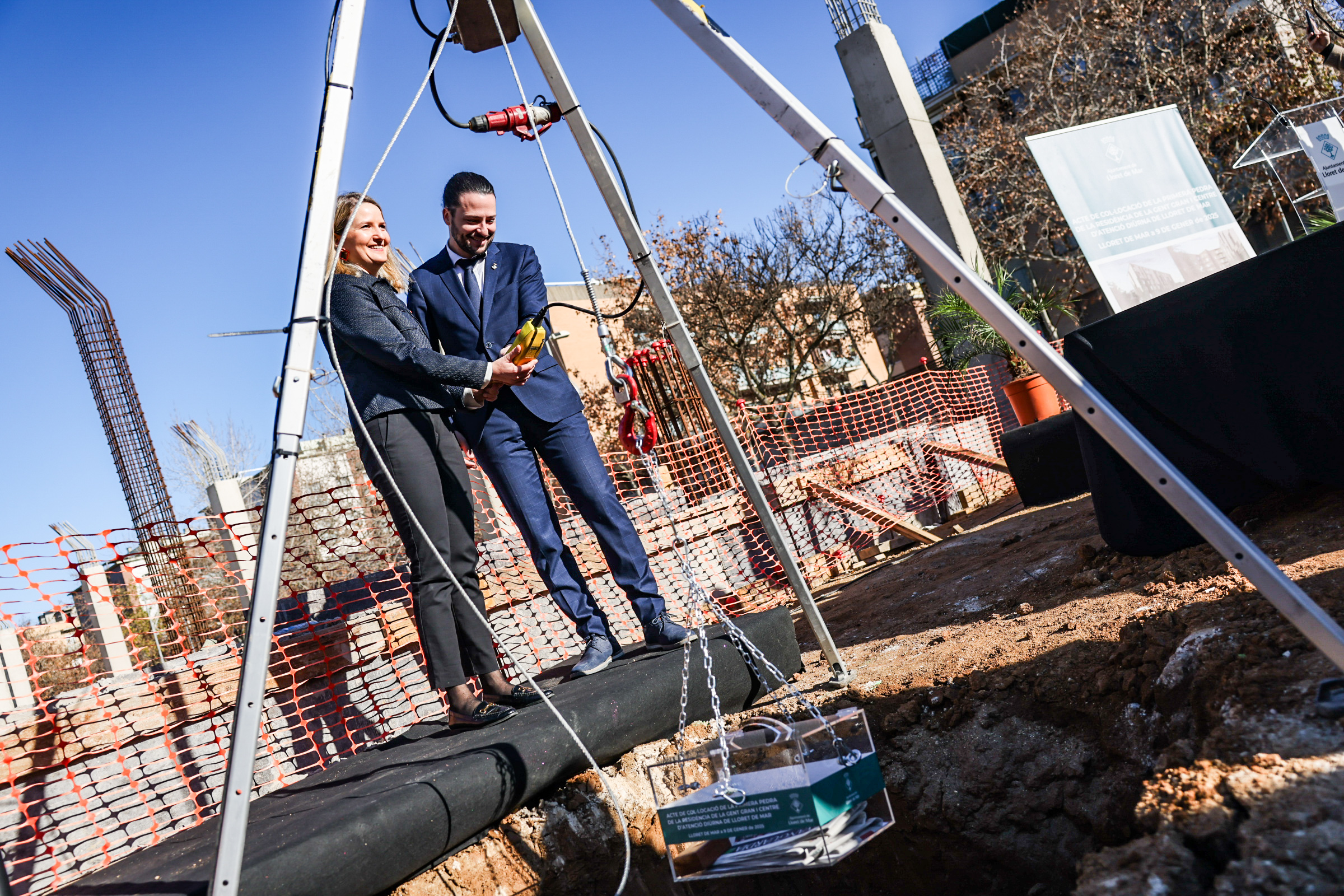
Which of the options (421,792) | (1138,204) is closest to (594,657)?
(421,792)

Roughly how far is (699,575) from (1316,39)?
533cm

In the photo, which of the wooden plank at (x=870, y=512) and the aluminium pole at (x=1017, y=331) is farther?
the wooden plank at (x=870, y=512)

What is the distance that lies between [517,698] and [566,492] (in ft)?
2.26

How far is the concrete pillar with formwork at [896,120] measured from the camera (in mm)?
14375

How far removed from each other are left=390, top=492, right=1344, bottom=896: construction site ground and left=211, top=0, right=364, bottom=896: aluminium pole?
0.82 meters

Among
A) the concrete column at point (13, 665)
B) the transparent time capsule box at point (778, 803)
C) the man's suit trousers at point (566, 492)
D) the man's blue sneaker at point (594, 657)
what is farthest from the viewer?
the concrete column at point (13, 665)

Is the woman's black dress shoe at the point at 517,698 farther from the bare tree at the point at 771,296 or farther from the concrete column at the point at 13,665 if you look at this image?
the bare tree at the point at 771,296

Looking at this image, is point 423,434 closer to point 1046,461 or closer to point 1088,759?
point 1088,759

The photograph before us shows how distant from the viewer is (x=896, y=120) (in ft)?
48.0

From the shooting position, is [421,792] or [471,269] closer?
[421,792]

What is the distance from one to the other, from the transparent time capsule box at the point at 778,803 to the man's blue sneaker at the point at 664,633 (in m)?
0.94

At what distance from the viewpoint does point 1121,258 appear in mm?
4371

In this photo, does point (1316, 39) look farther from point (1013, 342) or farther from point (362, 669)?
point (362, 669)

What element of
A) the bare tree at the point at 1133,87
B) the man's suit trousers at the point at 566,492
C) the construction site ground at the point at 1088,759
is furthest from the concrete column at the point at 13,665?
the bare tree at the point at 1133,87
